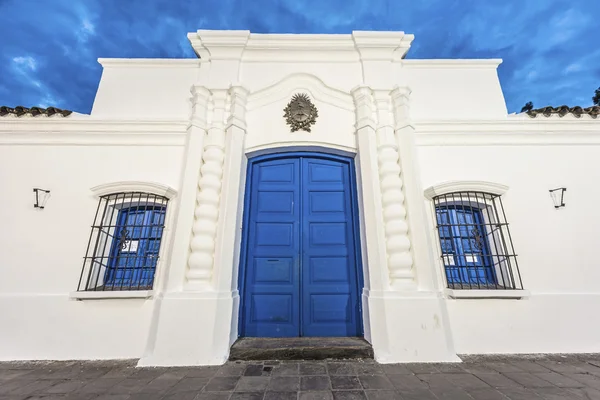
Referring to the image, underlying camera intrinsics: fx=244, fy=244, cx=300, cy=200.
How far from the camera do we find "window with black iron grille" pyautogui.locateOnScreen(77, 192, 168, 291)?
360cm

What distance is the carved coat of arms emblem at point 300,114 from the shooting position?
4141 mm

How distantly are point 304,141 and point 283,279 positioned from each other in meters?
2.25

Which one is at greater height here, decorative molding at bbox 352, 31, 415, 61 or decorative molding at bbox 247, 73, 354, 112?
decorative molding at bbox 352, 31, 415, 61

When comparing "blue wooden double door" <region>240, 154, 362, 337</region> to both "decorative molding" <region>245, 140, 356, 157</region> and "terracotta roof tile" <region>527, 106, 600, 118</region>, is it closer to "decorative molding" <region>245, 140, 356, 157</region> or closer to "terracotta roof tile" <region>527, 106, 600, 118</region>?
"decorative molding" <region>245, 140, 356, 157</region>

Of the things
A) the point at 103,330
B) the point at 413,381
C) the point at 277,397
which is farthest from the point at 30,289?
the point at 413,381

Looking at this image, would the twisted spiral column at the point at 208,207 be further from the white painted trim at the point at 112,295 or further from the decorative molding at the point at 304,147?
the white painted trim at the point at 112,295

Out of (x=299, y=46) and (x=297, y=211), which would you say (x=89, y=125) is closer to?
(x=297, y=211)

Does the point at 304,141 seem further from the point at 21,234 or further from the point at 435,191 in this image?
the point at 21,234

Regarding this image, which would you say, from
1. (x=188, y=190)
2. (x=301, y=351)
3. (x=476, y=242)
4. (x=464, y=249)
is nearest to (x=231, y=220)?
(x=188, y=190)

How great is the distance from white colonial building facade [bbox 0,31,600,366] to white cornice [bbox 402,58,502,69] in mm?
67

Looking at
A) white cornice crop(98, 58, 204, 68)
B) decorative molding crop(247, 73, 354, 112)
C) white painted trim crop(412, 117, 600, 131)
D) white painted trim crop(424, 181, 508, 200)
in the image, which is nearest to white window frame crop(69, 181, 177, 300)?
decorative molding crop(247, 73, 354, 112)

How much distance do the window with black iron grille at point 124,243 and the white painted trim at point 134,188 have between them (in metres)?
0.09

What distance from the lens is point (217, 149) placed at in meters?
3.82

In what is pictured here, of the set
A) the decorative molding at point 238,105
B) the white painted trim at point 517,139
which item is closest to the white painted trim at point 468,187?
the white painted trim at point 517,139
